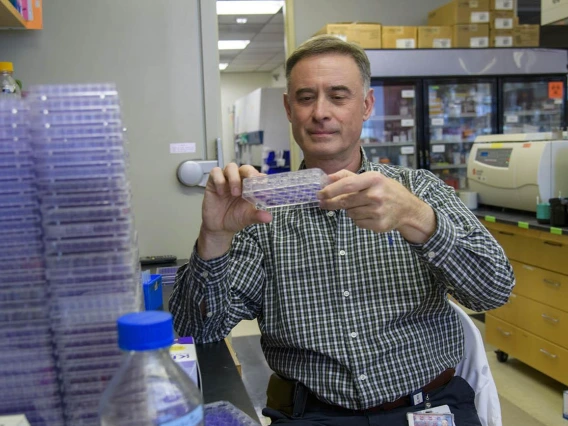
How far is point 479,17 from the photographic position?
5.65m

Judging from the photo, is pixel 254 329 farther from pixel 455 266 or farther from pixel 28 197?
pixel 28 197

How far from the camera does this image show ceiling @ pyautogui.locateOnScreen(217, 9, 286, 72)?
844cm

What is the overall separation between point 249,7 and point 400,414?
712 centimetres

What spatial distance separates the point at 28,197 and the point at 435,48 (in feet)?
18.1

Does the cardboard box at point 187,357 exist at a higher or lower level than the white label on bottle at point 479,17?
lower

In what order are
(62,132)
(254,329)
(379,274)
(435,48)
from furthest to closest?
(435,48) → (254,329) → (379,274) → (62,132)

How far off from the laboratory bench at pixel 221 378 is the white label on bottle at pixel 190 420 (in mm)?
334

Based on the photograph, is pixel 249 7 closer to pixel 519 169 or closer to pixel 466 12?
pixel 466 12

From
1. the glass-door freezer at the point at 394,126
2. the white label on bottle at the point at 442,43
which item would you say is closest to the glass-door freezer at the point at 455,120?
the glass-door freezer at the point at 394,126

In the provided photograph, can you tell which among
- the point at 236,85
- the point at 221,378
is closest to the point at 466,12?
the point at 221,378

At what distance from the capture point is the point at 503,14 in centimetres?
577

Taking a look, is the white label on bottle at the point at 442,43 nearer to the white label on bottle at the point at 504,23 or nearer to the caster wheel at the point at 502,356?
the white label on bottle at the point at 504,23

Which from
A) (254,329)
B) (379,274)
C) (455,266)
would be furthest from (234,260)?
(254,329)

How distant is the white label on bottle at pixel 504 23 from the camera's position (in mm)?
5762
